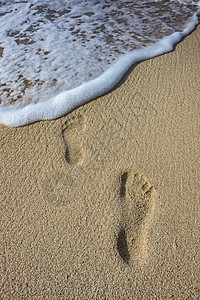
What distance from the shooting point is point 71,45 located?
2.55 meters

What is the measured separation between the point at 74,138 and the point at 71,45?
53.3 inches

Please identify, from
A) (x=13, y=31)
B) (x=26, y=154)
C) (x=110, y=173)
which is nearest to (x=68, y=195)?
(x=110, y=173)

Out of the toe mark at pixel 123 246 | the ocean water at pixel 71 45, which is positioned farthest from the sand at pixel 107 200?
the ocean water at pixel 71 45

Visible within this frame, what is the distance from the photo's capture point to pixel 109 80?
80.3 inches

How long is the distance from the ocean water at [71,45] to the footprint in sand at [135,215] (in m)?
0.76

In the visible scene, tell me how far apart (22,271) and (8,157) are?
711 millimetres

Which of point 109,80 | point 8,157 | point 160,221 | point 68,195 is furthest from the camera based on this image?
point 109,80

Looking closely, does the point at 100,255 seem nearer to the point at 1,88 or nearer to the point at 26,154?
the point at 26,154

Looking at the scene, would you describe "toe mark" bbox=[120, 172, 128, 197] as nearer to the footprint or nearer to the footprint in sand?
the footprint in sand

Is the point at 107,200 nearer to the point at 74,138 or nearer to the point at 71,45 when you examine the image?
the point at 74,138

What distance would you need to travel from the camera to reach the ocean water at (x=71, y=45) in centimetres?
195

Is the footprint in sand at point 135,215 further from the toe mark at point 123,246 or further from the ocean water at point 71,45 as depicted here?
the ocean water at point 71,45

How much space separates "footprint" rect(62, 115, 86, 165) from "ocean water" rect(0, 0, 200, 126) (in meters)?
0.13

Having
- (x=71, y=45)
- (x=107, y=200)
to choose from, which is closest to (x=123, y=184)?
(x=107, y=200)
